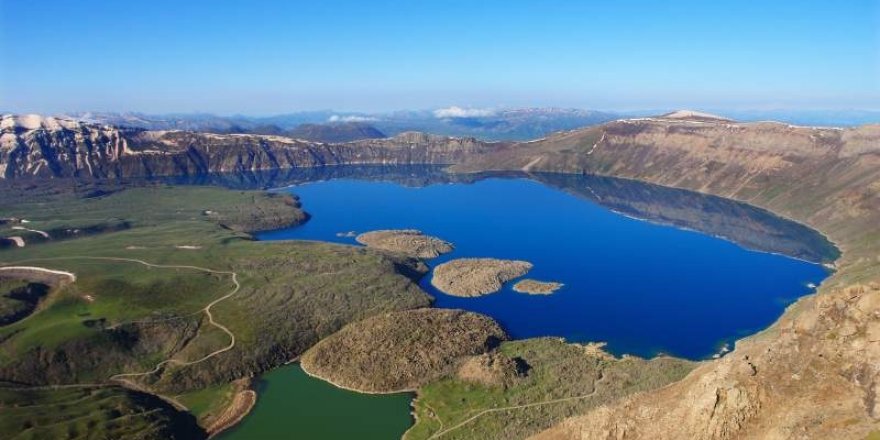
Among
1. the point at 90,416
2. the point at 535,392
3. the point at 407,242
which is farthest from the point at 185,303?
the point at 407,242

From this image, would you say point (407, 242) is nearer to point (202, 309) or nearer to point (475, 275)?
point (475, 275)

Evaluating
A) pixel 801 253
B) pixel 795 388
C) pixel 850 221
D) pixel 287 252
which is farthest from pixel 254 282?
pixel 850 221

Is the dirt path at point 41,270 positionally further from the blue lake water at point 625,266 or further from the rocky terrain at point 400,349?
the blue lake water at point 625,266

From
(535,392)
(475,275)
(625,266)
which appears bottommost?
(625,266)

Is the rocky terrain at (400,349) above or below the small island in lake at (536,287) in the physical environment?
above

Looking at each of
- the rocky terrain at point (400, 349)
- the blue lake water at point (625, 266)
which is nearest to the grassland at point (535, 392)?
the rocky terrain at point (400, 349)

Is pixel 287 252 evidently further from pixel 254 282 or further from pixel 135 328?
pixel 135 328
